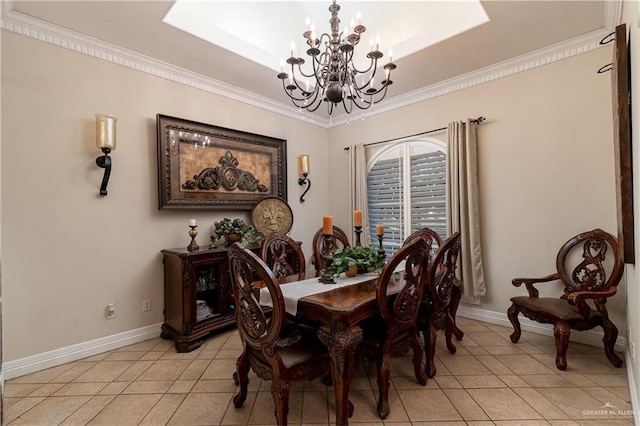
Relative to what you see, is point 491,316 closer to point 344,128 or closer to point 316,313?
point 316,313

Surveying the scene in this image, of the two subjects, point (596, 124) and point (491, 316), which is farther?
point (491, 316)

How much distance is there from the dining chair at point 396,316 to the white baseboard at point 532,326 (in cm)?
167

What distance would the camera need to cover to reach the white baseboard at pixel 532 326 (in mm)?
2611

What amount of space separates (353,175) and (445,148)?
51.9 inches

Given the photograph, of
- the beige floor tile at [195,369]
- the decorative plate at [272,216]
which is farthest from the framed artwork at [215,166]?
the beige floor tile at [195,369]

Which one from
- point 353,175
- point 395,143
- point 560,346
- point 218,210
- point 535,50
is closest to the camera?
point 560,346

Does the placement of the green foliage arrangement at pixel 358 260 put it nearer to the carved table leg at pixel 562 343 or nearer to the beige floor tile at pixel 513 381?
the beige floor tile at pixel 513 381

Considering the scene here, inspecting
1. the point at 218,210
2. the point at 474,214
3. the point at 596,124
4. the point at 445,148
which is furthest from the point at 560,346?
the point at 218,210

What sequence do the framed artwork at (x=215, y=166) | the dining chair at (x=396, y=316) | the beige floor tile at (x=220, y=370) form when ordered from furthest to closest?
1. the framed artwork at (x=215, y=166)
2. the beige floor tile at (x=220, y=370)
3. the dining chair at (x=396, y=316)

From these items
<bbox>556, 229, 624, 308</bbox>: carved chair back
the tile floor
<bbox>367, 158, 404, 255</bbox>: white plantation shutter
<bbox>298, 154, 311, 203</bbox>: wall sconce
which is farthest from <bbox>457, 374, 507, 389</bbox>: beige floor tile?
<bbox>298, 154, 311, 203</bbox>: wall sconce

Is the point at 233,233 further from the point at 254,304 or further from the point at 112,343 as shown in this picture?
the point at 254,304

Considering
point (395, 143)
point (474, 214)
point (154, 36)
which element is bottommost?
point (474, 214)

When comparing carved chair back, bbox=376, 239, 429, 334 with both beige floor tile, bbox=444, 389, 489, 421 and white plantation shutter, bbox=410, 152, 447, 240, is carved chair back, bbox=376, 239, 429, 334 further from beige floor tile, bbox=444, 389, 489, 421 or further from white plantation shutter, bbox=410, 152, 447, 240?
white plantation shutter, bbox=410, 152, 447, 240

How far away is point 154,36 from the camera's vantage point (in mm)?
2615
